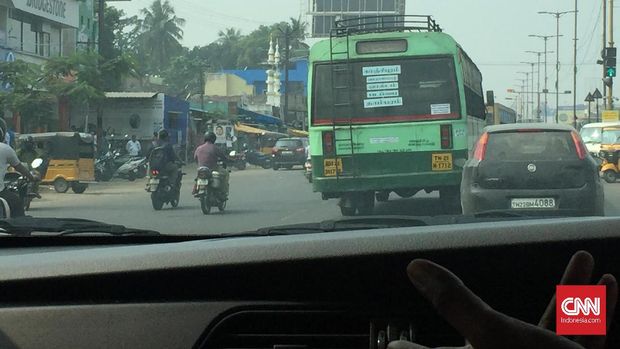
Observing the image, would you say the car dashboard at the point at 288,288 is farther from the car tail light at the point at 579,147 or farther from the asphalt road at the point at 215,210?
the car tail light at the point at 579,147

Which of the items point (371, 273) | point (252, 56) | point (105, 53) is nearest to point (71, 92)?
point (105, 53)

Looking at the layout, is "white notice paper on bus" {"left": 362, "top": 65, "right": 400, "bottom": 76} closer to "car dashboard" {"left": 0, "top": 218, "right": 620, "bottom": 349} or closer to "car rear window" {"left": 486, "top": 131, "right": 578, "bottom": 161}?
"car rear window" {"left": 486, "top": 131, "right": 578, "bottom": 161}

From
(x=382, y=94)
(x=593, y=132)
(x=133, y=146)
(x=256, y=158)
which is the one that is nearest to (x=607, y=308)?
(x=133, y=146)

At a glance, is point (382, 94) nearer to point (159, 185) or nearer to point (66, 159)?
point (159, 185)

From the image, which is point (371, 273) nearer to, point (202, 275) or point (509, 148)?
point (202, 275)

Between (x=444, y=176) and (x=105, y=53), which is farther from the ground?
(x=105, y=53)

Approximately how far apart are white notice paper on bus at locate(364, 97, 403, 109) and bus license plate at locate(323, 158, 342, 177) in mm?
647

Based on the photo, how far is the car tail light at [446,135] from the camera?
346 inches

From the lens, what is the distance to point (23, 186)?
6.00m

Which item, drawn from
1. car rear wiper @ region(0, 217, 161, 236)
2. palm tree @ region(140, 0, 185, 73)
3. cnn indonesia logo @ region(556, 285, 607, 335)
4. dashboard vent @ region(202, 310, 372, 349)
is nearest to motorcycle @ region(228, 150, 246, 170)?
palm tree @ region(140, 0, 185, 73)

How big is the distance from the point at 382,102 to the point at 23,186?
14.2ft

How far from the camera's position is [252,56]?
18.8ft

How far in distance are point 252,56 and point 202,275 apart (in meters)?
3.06

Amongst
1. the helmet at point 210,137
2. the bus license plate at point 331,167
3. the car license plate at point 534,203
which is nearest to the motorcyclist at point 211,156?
the helmet at point 210,137
